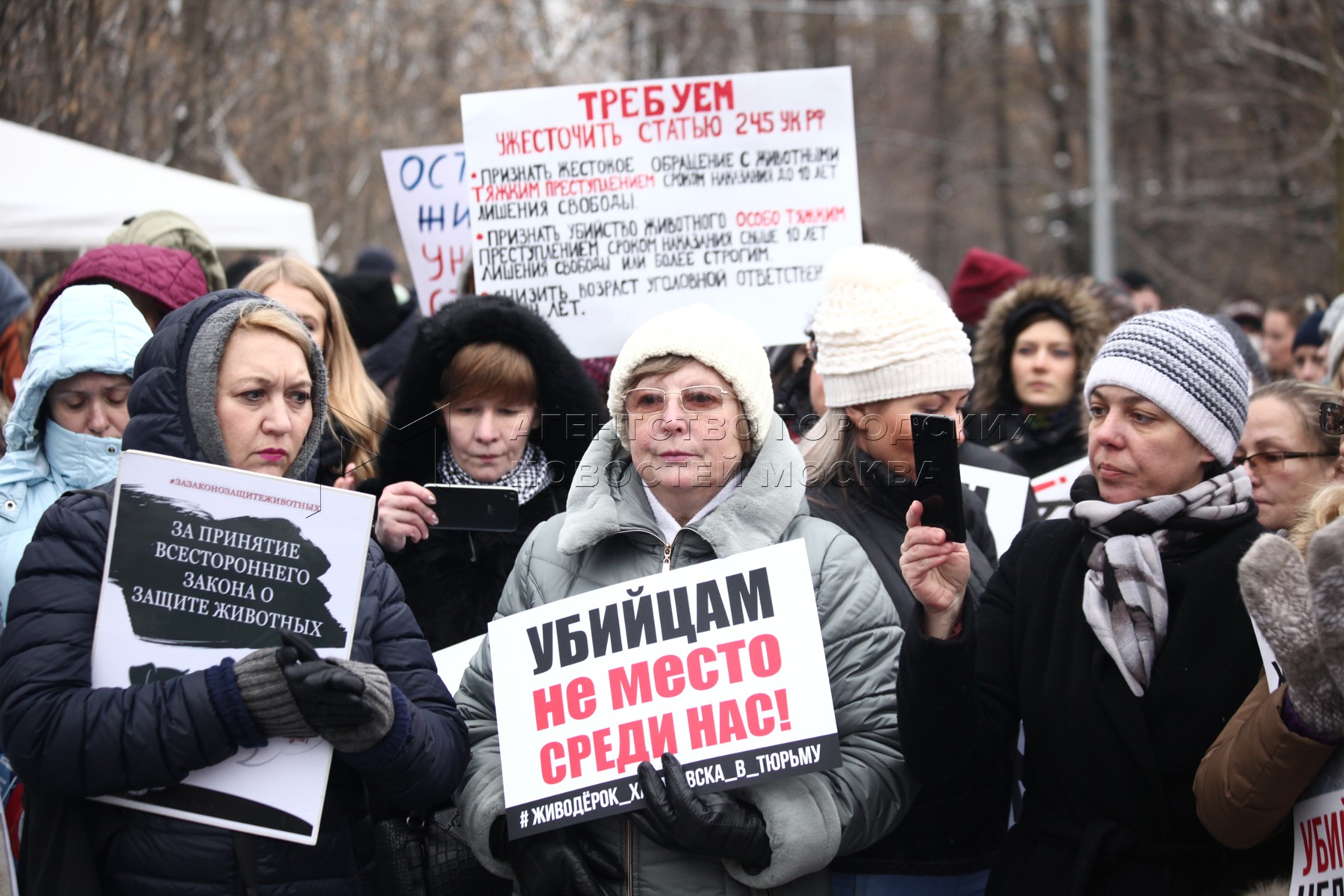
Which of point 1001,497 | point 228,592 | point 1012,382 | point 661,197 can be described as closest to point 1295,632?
point 1001,497

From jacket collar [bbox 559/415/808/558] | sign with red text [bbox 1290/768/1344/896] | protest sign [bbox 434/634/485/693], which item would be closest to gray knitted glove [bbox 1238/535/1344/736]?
sign with red text [bbox 1290/768/1344/896]

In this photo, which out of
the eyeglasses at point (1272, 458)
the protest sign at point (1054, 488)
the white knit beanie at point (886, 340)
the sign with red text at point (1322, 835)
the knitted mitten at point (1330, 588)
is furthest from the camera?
the protest sign at point (1054, 488)

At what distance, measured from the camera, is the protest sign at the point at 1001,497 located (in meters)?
3.85

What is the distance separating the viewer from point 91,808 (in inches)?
94.8

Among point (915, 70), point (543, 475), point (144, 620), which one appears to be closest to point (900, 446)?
point (543, 475)

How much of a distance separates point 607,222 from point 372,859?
2632mm

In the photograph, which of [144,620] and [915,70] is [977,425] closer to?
[144,620]

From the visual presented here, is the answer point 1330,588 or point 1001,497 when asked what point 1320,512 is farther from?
point 1001,497

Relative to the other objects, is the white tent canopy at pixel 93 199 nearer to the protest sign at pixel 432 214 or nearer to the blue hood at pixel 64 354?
the protest sign at pixel 432 214

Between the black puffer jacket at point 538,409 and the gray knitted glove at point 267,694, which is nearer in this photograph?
the gray knitted glove at point 267,694

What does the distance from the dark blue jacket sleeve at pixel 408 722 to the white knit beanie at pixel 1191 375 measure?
1.57 meters

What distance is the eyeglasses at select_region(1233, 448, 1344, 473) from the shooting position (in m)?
3.35

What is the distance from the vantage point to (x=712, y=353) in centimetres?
285

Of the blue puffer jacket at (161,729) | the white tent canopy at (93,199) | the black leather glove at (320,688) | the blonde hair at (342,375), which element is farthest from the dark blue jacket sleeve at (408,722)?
the white tent canopy at (93,199)
